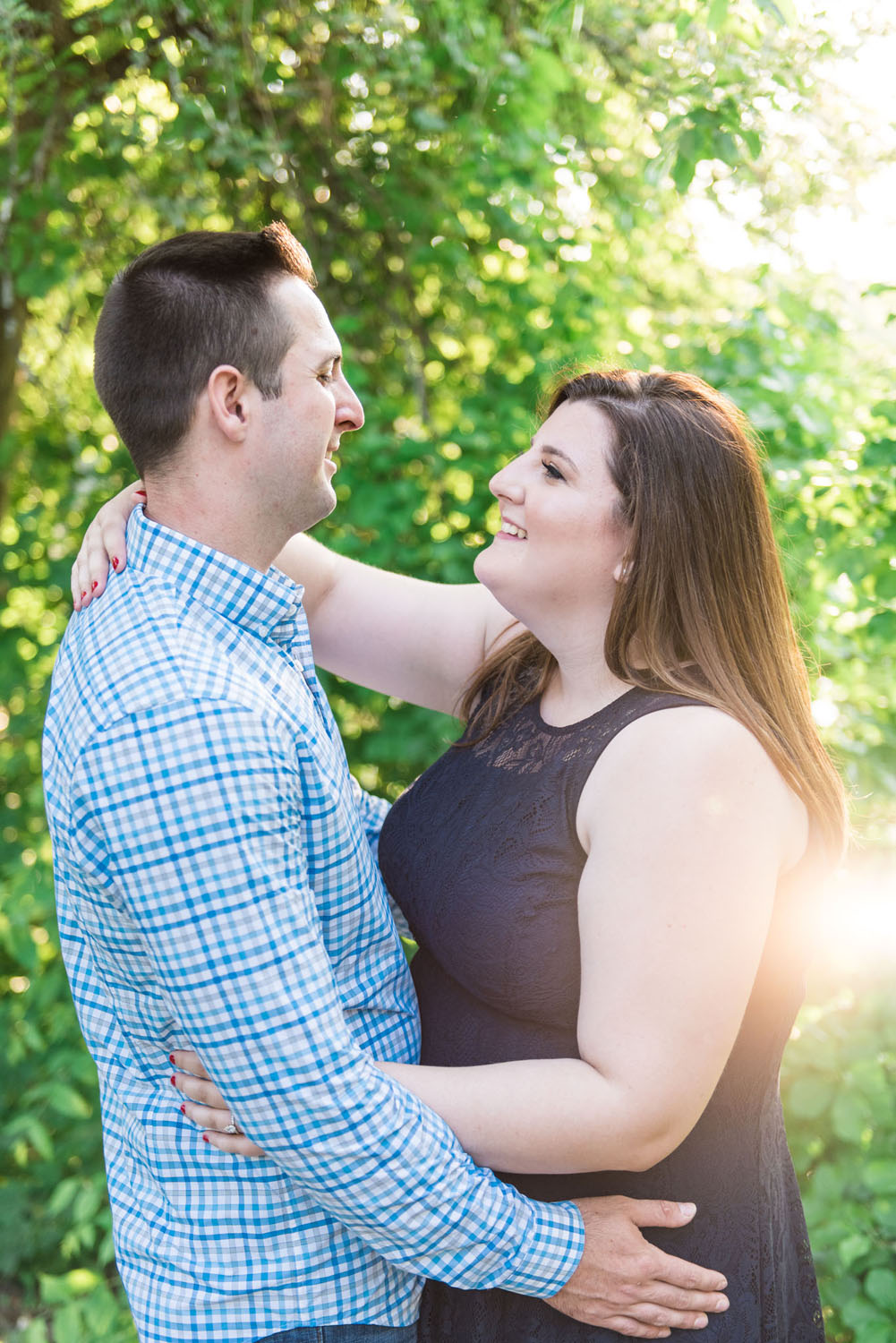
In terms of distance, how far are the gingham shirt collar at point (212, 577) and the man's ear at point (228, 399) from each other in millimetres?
170

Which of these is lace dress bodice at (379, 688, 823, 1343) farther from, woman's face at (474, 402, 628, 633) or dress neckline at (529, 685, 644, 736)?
woman's face at (474, 402, 628, 633)

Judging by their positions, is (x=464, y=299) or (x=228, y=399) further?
(x=464, y=299)

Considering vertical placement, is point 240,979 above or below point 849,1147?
above

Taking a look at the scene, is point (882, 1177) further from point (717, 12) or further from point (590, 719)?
point (717, 12)

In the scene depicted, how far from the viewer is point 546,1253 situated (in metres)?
1.46

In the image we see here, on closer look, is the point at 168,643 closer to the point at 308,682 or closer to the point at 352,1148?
the point at 308,682

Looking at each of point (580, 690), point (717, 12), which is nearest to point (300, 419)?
point (580, 690)

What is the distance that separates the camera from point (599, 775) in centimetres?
158

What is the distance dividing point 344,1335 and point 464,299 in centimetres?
298

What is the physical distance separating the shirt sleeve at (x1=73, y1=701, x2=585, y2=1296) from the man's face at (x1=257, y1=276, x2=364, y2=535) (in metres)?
0.45

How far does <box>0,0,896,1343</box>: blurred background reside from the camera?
108 inches

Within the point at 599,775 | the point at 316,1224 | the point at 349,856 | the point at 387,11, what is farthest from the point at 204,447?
the point at 387,11

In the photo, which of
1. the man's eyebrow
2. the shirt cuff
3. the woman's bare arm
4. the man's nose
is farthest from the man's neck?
the shirt cuff

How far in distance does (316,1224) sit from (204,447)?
3.56 ft
